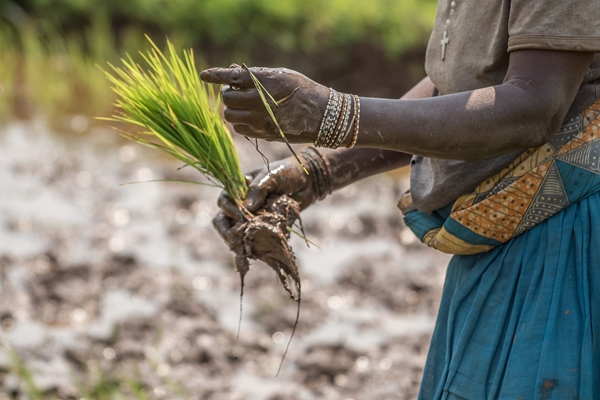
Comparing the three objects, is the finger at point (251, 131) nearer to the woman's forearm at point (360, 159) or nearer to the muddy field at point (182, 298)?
the woman's forearm at point (360, 159)

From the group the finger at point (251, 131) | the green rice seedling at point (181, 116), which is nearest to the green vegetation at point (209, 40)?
the green rice seedling at point (181, 116)

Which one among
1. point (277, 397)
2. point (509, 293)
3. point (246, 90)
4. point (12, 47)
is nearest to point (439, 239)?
point (509, 293)

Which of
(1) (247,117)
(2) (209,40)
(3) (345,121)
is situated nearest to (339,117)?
(3) (345,121)

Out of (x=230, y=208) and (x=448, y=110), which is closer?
(x=448, y=110)

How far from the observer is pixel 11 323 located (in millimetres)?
3576

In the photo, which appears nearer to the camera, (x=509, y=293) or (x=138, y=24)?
(x=509, y=293)

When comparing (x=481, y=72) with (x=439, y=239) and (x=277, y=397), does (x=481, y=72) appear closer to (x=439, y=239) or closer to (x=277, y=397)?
(x=439, y=239)

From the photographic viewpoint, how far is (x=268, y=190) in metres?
1.76

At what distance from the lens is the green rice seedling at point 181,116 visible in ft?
5.51

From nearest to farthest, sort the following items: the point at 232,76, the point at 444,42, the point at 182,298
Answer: the point at 232,76 < the point at 444,42 < the point at 182,298

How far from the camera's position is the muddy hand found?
1739mm

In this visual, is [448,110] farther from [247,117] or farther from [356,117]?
[247,117]

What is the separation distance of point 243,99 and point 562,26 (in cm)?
55

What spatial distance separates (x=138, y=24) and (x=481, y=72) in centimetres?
759
